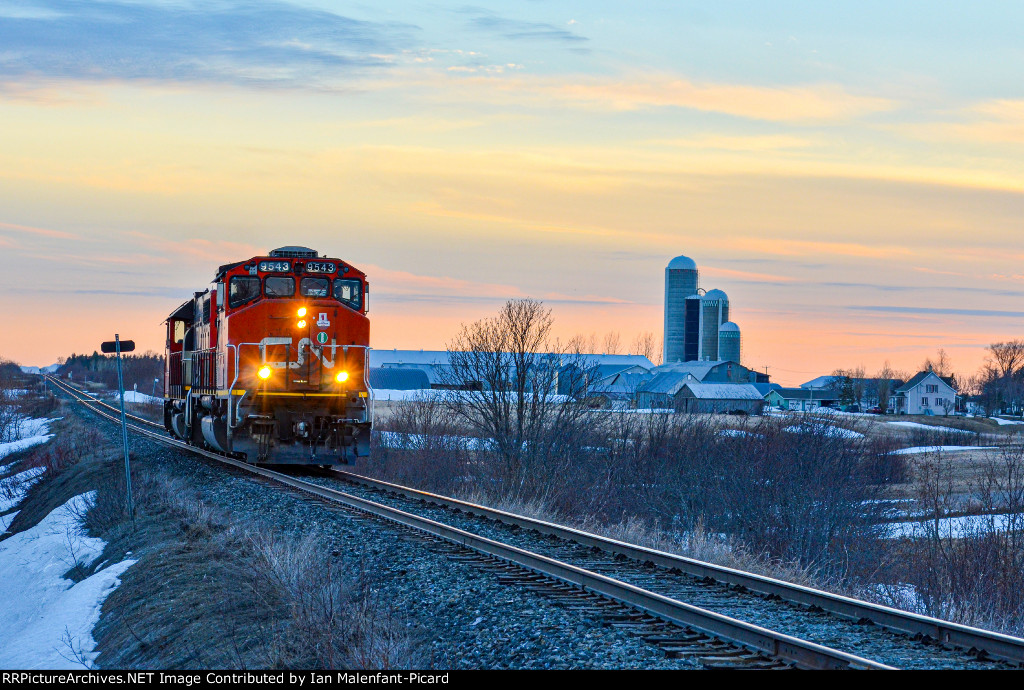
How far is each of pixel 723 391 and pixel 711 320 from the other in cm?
2229

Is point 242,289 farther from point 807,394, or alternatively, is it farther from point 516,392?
point 807,394

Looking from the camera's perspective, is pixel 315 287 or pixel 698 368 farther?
pixel 698 368

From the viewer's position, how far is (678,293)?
378 ft

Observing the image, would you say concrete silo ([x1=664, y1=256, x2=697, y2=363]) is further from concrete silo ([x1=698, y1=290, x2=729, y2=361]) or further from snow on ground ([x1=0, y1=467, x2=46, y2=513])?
snow on ground ([x1=0, y1=467, x2=46, y2=513])

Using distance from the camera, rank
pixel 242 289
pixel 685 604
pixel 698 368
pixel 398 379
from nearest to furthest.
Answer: pixel 685 604 < pixel 242 289 < pixel 698 368 < pixel 398 379

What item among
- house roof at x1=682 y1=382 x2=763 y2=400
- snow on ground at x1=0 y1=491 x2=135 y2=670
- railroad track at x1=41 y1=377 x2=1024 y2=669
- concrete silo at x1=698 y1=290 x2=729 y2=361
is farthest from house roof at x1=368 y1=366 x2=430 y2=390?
railroad track at x1=41 y1=377 x2=1024 y2=669

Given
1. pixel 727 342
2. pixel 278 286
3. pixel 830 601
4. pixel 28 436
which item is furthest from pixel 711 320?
pixel 830 601

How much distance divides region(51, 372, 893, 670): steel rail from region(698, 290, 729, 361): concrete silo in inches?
3982

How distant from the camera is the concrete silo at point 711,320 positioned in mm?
113312

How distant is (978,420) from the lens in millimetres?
91625

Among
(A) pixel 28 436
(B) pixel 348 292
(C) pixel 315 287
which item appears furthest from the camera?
(A) pixel 28 436

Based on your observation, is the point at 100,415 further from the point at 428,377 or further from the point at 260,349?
the point at 428,377

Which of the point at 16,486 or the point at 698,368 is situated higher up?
the point at 698,368
